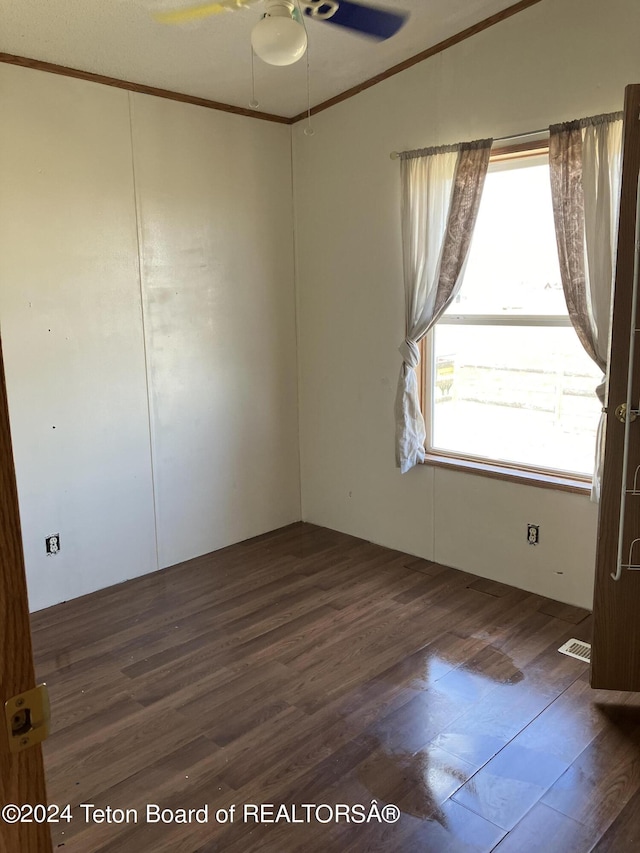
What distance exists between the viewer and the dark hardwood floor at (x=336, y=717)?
2.09 m

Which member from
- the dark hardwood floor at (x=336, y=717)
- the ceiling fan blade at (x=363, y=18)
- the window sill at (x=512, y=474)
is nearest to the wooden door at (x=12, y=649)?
the dark hardwood floor at (x=336, y=717)

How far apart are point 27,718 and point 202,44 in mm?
3408

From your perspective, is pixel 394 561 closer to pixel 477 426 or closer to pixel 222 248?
pixel 477 426

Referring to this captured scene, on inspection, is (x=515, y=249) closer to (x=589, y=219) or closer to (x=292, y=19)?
(x=589, y=219)

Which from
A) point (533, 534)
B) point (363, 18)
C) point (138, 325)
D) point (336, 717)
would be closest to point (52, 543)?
point (138, 325)

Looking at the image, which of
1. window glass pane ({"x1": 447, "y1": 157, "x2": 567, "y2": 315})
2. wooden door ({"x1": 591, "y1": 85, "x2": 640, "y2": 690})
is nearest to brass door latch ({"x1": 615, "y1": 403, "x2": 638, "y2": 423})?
wooden door ({"x1": 591, "y1": 85, "x2": 640, "y2": 690})

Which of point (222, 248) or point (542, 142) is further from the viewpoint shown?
point (222, 248)

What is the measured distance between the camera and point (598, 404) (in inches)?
134

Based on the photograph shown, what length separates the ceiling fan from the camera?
2.08 m

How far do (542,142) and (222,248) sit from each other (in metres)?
1.97

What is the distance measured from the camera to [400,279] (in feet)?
13.3

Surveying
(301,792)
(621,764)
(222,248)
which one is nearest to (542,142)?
(222,248)

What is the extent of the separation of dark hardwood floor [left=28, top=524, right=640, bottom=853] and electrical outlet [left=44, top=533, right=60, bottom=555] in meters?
0.31

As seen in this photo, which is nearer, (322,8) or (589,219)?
(322,8)
